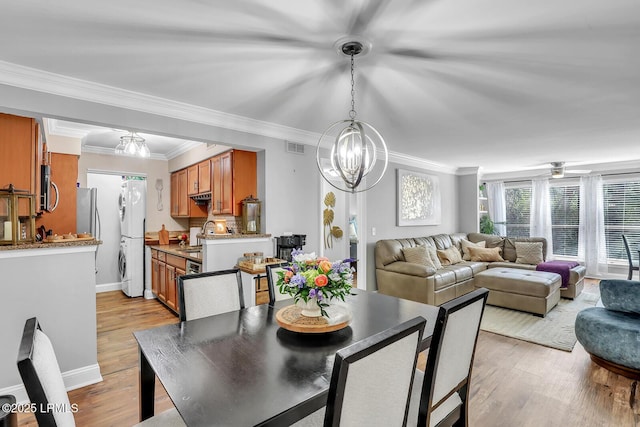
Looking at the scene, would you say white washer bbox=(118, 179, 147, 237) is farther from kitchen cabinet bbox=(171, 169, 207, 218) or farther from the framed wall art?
the framed wall art

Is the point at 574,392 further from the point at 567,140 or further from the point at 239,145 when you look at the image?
the point at 239,145

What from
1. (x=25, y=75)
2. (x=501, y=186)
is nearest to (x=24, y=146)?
(x=25, y=75)

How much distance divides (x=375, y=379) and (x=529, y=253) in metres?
6.27

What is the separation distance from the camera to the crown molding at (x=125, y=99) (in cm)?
222

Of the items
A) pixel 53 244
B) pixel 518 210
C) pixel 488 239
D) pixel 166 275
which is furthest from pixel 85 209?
pixel 518 210

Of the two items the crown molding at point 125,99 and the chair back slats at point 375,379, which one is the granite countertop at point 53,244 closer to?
the crown molding at point 125,99

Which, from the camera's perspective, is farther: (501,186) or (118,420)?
(501,186)

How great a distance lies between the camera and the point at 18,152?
2.44m

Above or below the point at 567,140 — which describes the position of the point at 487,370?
below

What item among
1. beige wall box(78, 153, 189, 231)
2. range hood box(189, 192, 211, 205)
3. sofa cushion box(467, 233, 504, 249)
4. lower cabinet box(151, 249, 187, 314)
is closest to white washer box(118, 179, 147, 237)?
beige wall box(78, 153, 189, 231)

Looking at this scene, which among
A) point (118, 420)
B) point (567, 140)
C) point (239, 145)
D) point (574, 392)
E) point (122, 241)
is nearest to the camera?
point (118, 420)

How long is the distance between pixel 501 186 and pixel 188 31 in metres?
8.05

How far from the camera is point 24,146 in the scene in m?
2.48

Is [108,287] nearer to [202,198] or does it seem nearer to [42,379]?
[202,198]
